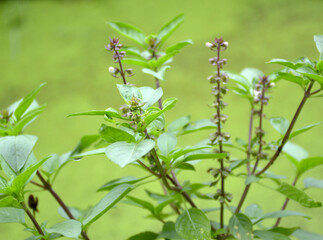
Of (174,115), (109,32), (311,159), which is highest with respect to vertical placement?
(109,32)

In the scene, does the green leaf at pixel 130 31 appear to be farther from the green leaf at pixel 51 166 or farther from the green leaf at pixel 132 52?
the green leaf at pixel 51 166

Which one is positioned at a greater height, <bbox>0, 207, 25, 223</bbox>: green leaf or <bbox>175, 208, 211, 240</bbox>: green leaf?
<bbox>175, 208, 211, 240</bbox>: green leaf

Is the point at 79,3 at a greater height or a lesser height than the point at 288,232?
greater

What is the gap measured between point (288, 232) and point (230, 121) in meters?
0.97

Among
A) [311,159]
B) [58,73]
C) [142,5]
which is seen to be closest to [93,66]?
[58,73]

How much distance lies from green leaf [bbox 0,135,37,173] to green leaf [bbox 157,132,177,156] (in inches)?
5.4

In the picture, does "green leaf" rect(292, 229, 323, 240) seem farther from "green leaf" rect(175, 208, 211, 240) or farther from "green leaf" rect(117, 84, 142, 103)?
"green leaf" rect(117, 84, 142, 103)

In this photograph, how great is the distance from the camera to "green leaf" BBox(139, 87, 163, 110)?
0.40 m

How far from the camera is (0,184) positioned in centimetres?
44

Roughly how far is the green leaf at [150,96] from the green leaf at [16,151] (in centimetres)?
13

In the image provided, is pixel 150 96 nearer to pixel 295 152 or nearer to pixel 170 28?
pixel 170 28

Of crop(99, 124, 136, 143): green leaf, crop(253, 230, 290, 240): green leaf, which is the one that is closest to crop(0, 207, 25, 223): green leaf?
crop(99, 124, 136, 143): green leaf

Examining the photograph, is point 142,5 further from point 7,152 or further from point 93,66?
point 7,152

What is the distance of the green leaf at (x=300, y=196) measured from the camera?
417mm
